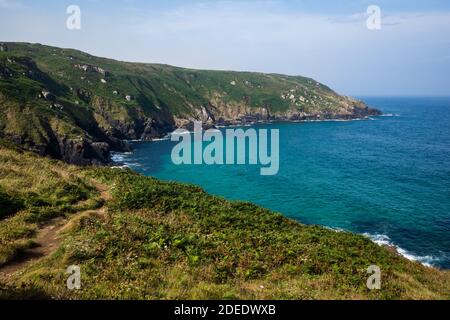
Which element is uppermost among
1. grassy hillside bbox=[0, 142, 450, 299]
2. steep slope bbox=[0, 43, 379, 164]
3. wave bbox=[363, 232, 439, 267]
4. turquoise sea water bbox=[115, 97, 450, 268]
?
steep slope bbox=[0, 43, 379, 164]

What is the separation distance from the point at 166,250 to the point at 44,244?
6425 millimetres

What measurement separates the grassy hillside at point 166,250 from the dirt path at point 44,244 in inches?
2.0

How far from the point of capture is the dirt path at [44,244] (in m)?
15.5

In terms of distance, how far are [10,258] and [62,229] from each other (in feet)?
13.0

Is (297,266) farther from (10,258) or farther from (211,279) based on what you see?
(10,258)

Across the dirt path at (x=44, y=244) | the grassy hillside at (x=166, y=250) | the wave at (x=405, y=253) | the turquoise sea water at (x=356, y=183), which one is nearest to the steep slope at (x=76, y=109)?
the turquoise sea water at (x=356, y=183)

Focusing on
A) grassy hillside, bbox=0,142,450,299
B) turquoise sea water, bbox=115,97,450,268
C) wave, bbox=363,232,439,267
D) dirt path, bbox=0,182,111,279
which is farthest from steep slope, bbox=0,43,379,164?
wave, bbox=363,232,439,267

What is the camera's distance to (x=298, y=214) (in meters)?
58.4

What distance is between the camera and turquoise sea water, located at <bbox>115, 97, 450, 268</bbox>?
5238 centimetres

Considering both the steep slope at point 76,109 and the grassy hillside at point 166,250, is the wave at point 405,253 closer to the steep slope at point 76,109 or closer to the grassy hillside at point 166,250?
the grassy hillside at point 166,250

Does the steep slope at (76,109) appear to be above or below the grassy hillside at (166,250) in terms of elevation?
above

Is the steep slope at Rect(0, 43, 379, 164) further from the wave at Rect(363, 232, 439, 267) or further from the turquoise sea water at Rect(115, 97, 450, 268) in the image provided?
the wave at Rect(363, 232, 439, 267)

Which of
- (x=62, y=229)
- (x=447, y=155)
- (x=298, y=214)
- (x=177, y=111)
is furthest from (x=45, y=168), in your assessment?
(x=177, y=111)

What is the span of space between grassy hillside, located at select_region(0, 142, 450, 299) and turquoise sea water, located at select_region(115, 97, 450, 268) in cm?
2841
